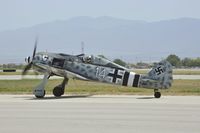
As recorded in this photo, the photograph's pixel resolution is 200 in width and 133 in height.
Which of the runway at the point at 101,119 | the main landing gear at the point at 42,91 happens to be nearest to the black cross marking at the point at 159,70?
the main landing gear at the point at 42,91

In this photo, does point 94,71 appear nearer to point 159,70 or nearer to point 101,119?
point 159,70

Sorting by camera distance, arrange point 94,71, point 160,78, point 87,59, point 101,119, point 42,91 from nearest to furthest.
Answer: point 101,119
point 160,78
point 42,91
point 94,71
point 87,59

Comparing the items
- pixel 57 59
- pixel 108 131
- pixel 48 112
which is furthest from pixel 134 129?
pixel 57 59

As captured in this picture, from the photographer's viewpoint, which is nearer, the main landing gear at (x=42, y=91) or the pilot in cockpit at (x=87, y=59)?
the main landing gear at (x=42, y=91)

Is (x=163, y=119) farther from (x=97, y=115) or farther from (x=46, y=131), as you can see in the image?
(x=46, y=131)

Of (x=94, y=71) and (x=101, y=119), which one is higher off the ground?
(x=94, y=71)

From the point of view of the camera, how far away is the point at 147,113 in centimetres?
1561

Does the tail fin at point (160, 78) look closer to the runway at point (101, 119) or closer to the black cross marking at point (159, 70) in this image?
the black cross marking at point (159, 70)

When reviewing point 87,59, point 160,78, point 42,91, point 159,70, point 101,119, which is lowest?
point 42,91

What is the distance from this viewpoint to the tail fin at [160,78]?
2423 cm

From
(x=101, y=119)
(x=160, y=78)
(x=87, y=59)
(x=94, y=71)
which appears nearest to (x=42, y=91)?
(x=94, y=71)

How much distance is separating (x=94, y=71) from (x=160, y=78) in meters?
3.38

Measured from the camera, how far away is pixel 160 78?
2427 cm

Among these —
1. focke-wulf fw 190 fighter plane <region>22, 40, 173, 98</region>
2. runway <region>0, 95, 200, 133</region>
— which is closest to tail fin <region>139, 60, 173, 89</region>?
focke-wulf fw 190 fighter plane <region>22, 40, 173, 98</region>
